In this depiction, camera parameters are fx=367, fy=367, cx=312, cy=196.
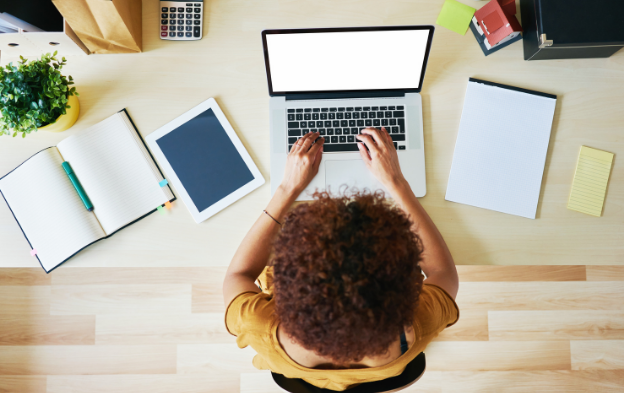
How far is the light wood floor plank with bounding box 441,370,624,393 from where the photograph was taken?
1514 millimetres

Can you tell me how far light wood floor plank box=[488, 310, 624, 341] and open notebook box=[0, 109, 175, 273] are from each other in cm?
139

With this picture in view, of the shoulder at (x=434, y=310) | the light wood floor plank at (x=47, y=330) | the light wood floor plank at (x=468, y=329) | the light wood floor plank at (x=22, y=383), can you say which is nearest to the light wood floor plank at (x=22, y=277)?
the light wood floor plank at (x=47, y=330)

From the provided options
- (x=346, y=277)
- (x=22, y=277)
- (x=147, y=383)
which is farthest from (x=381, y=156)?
(x=22, y=277)

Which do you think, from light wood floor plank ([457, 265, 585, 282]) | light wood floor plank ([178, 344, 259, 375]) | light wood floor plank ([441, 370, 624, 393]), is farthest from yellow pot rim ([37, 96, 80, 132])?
light wood floor plank ([441, 370, 624, 393])

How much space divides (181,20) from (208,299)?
106 cm

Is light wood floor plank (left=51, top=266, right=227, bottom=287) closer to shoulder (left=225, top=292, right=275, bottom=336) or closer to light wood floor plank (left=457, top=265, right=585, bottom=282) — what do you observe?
shoulder (left=225, top=292, right=275, bottom=336)

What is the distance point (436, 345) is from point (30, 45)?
169 cm

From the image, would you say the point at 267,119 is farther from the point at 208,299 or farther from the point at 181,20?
the point at 208,299

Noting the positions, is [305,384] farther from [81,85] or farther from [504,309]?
[504,309]

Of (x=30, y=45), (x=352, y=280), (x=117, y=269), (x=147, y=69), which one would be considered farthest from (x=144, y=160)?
(x=117, y=269)

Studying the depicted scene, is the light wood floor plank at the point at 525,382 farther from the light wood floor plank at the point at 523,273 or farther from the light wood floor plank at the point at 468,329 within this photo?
the light wood floor plank at the point at 523,273

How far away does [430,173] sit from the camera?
38.2 inches

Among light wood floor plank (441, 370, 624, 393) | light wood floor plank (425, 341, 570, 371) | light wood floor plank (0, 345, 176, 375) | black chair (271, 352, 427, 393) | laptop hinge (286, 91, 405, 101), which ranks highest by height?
laptop hinge (286, 91, 405, 101)

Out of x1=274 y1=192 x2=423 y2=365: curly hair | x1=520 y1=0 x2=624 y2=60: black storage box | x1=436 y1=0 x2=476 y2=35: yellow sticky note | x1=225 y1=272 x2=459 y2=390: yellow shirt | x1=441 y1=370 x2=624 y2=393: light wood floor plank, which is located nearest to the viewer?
x1=274 y1=192 x2=423 y2=365: curly hair
